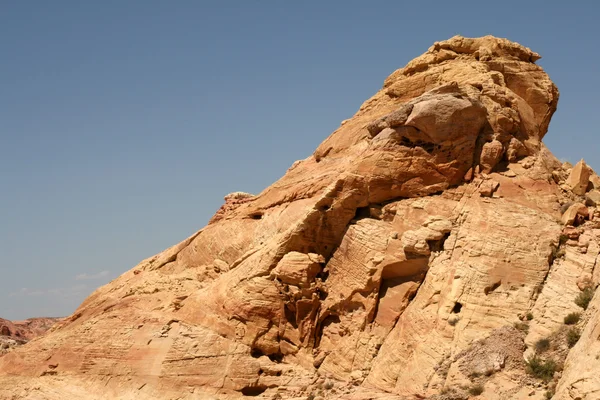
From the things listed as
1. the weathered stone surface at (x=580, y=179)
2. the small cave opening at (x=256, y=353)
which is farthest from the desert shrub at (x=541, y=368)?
the small cave opening at (x=256, y=353)

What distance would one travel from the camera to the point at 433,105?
29.0 metres

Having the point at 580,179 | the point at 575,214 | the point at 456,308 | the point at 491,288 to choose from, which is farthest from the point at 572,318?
the point at 580,179

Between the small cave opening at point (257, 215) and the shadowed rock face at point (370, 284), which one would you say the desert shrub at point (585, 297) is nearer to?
the shadowed rock face at point (370, 284)

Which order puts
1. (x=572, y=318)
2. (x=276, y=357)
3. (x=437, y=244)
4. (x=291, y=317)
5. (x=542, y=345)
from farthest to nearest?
(x=291, y=317) < (x=276, y=357) < (x=437, y=244) < (x=572, y=318) < (x=542, y=345)

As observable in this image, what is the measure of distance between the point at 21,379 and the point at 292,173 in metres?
14.6

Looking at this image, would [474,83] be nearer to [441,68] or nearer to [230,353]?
[441,68]

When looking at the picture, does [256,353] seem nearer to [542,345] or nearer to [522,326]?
[522,326]

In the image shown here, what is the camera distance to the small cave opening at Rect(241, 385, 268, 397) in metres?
27.3

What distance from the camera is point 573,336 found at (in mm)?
23094

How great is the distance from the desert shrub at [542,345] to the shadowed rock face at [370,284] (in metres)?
0.58

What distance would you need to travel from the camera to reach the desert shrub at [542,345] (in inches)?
926

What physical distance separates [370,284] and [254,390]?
Result: 592 cm

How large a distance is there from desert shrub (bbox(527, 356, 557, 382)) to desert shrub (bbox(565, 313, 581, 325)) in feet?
5.68

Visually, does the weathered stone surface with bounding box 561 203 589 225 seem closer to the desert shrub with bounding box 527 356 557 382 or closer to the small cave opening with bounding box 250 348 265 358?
the desert shrub with bounding box 527 356 557 382
